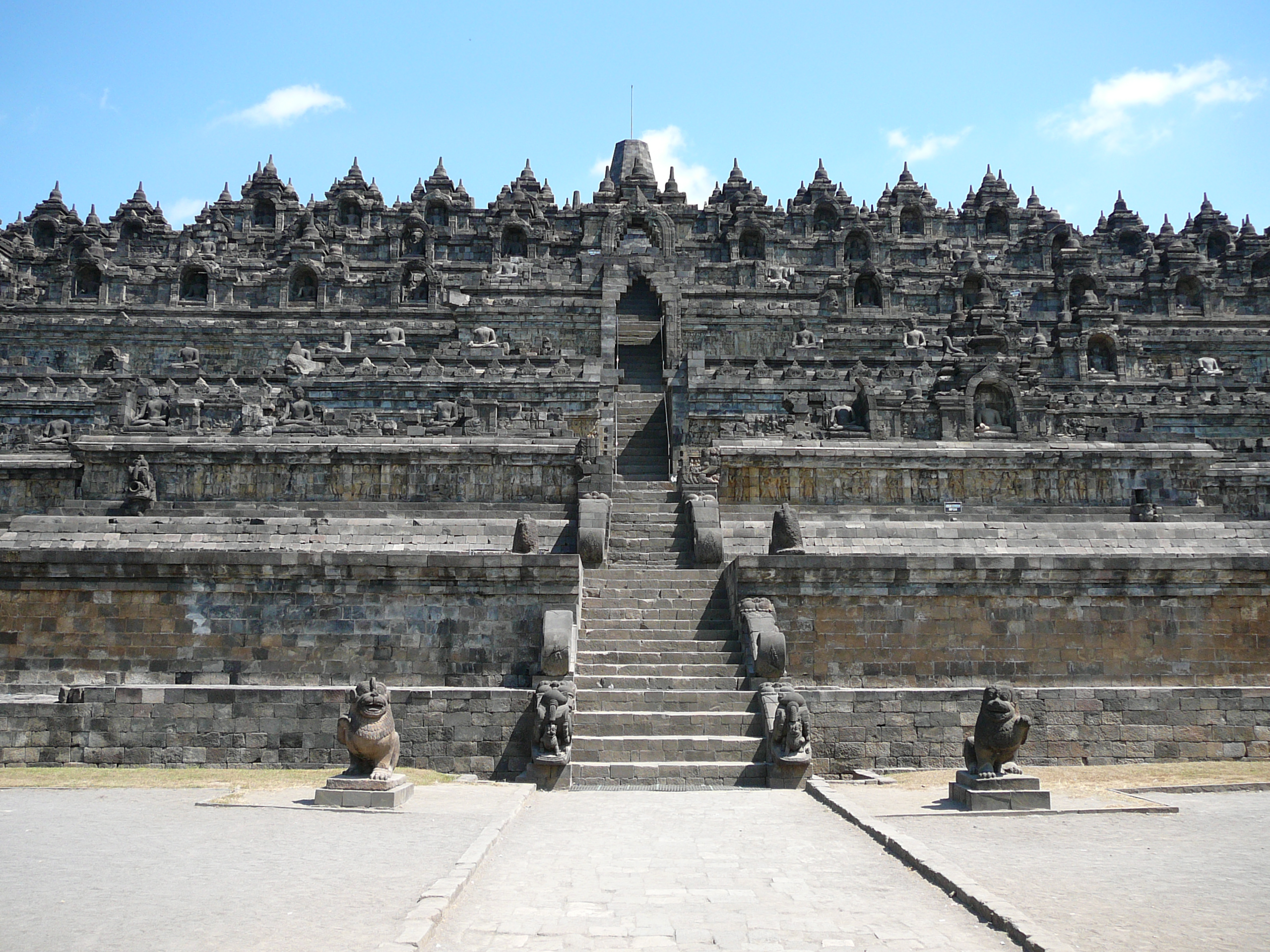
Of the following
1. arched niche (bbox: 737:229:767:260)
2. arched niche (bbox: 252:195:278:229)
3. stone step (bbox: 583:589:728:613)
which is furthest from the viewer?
arched niche (bbox: 252:195:278:229)

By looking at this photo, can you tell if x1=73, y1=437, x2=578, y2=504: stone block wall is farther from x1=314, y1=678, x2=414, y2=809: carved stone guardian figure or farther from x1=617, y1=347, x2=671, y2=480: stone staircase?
x1=314, y1=678, x2=414, y2=809: carved stone guardian figure

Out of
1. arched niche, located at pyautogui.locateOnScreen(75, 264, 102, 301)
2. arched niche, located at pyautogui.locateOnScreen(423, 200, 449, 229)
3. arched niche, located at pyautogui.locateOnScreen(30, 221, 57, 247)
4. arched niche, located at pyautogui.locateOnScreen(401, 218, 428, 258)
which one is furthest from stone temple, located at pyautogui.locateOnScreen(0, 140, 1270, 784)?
arched niche, located at pyautogui.locateOnScreen(30, 221, 57, 247)

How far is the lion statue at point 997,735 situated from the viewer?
448 inches

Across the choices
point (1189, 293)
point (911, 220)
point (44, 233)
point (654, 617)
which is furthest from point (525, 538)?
point (44, 233)

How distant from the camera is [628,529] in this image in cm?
1977

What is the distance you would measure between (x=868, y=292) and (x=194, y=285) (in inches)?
1136

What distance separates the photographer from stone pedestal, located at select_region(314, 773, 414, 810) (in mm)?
A: 11242

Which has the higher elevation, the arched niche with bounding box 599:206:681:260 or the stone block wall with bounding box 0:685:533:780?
the arched niche with bounding box 599:206:681:260

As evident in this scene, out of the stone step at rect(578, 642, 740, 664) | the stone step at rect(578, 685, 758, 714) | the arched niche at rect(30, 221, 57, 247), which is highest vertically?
the arched niche at rect(30, 221, 57, 247)

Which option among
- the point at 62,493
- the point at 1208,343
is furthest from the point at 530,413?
the point at 1208,343

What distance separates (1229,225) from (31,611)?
62.0 m

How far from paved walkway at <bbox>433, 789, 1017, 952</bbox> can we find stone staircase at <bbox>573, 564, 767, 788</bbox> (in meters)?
2.17

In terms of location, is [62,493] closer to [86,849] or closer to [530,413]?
[530,413]

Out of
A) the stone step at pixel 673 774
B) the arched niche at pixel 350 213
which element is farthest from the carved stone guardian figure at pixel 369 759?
the arched niche at pixel 350 213
